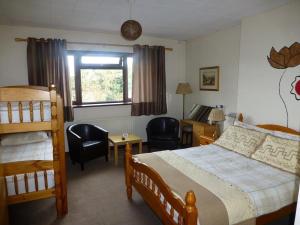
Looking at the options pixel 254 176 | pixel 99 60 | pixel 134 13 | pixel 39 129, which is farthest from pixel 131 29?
pixel 99 60

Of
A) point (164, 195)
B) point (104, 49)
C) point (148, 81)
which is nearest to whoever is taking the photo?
point (164, 195)

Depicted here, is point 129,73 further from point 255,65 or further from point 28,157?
point 28,157

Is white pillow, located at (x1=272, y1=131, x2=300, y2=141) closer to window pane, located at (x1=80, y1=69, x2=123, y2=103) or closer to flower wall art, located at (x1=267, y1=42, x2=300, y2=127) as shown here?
flower wall art, located at (x1=267, y1=42, x2=300, y2=127)

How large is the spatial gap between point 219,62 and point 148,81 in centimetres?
160

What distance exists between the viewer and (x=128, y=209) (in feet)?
9.14

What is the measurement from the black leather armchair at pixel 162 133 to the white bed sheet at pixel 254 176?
153 centimetres

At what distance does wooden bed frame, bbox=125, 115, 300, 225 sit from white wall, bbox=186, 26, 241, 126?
145 centimetres

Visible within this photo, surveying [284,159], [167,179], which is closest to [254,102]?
[284,159]

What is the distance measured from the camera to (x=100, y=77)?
16.6 feet

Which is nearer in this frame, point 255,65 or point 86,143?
point 255,65

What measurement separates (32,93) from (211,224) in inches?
81.7

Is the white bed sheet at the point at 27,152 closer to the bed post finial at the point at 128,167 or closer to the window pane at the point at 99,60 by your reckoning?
the bed post finial at the point at 128,167

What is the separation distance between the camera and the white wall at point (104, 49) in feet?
13.7

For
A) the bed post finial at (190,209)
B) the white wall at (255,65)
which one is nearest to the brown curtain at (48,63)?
the white wall at (255,65)
